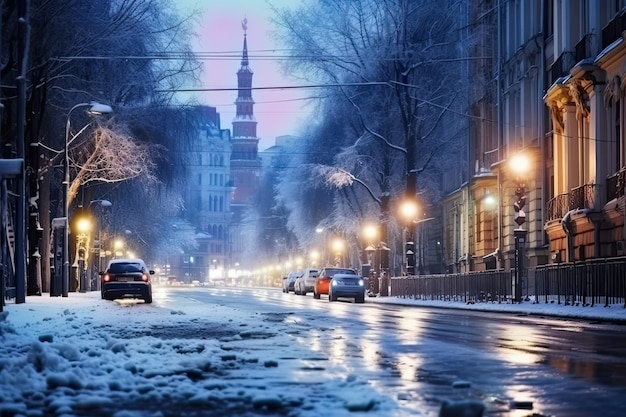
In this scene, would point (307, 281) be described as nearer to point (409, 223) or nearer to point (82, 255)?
point (82, 255)

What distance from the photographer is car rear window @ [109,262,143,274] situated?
43.0m

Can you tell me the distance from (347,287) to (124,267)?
38.9 feet

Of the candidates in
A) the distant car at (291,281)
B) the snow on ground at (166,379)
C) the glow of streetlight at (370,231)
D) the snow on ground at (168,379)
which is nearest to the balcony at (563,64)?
the glow of streetlight at (370,231)

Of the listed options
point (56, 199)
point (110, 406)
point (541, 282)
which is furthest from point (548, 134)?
point (110, 406)

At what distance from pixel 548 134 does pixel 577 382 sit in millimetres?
38576

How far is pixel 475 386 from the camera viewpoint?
34.2ft

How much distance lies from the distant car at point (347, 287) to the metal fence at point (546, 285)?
2.91 metres

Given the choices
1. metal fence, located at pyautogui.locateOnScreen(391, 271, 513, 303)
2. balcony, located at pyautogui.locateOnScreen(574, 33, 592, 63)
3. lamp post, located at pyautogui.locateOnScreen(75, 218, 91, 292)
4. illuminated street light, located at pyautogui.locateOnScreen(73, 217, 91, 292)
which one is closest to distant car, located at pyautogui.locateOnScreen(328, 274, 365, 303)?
metal fence, located at pyautogui.locateOnScreen(391, 271, 513, 303)

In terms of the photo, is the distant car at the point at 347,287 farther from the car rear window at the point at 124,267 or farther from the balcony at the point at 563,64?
the balcony at the point at 563,64

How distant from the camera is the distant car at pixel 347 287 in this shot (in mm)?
51312

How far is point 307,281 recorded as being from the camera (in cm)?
7269

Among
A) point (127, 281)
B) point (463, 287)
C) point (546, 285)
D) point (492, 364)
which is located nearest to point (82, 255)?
point (127, 281)

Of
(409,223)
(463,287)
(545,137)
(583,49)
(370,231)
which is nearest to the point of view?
(583,49)

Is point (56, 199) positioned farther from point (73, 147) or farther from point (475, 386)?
point (475, 386)
